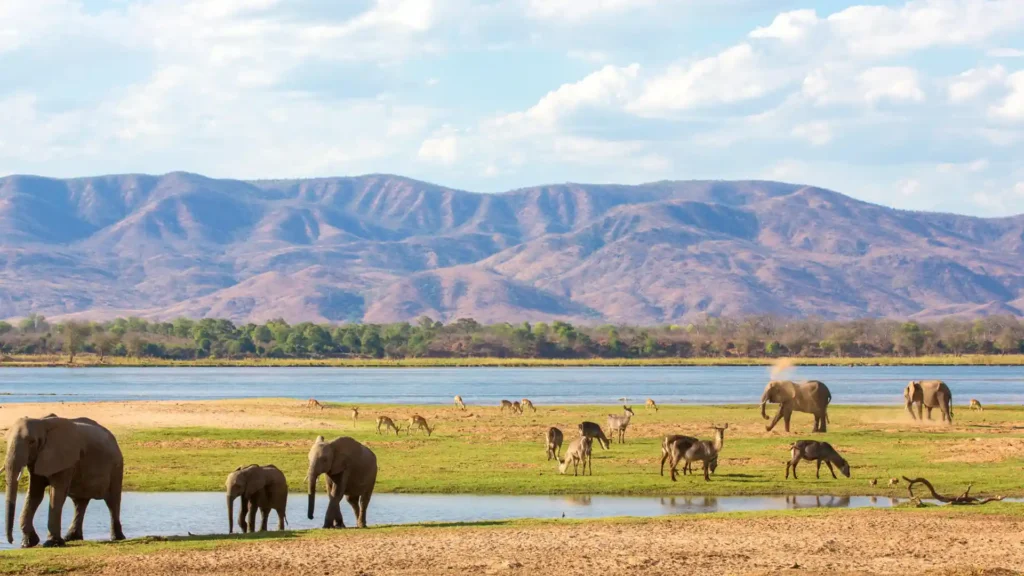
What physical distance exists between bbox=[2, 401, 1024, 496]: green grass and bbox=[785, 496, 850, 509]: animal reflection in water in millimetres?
829

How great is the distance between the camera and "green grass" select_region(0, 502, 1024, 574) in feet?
65.0

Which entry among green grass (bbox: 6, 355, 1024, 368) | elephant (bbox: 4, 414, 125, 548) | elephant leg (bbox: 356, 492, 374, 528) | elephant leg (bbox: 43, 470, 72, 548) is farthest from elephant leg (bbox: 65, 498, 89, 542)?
green grass (bbox: 6, 355, 1024, 368)

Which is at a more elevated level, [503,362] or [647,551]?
[503,362]

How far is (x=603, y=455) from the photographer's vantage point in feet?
125

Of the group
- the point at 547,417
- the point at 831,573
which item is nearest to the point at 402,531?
the point at 831,573

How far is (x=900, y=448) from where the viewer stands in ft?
128

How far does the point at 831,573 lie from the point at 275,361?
175 m

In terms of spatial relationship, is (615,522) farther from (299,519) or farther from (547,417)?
(547,417)

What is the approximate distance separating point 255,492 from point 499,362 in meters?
167

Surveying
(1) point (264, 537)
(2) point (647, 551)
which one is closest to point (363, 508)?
(1) point (264, 537)

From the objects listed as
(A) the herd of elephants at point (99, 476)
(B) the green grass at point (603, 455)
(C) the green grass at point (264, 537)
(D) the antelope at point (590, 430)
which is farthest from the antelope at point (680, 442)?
(A) the herd of elephants at point (99, 476)

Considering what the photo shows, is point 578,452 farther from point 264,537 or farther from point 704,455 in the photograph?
point 264,537

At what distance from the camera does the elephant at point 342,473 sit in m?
24.5

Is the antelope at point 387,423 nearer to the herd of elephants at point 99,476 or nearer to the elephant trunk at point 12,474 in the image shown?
the herd of elephants at point 99,476
